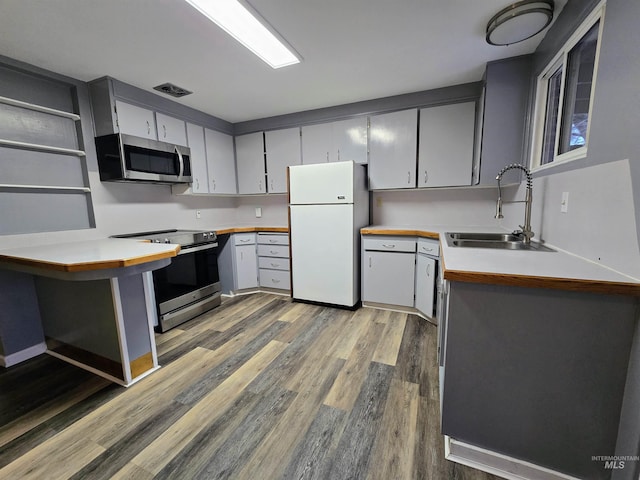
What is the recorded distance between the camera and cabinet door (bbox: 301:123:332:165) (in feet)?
10.7

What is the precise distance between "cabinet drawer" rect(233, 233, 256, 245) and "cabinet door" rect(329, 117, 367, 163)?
4.62 ft

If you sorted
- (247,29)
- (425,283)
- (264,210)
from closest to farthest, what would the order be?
(247,29), (425,283), (264,210)

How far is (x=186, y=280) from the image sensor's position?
2.73 metres

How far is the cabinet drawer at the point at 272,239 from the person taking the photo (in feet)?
10.9

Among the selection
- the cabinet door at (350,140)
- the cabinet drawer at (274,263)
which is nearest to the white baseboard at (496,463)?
the cabinet drawer at (274,263)

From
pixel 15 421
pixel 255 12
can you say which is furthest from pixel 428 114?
pixel 15 421

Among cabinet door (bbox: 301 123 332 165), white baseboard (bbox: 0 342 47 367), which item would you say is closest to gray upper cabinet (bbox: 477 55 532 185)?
cabinet door (bbox: 301 123 332 165)

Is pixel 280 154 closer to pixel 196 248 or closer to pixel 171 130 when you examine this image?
pixel 171 130

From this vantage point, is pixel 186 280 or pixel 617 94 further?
pixel 186 280

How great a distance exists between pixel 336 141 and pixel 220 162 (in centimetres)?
→ 157

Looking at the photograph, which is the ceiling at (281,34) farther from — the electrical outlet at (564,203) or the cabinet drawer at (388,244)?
the cabinet drawer at (388,244)

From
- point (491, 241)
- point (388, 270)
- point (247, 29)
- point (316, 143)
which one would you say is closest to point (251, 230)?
point (316, 143)

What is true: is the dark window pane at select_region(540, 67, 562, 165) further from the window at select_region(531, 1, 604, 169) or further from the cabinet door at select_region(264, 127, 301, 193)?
the cabinet door at select_region(264, 127, 301, 193)

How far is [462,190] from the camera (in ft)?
9.72
